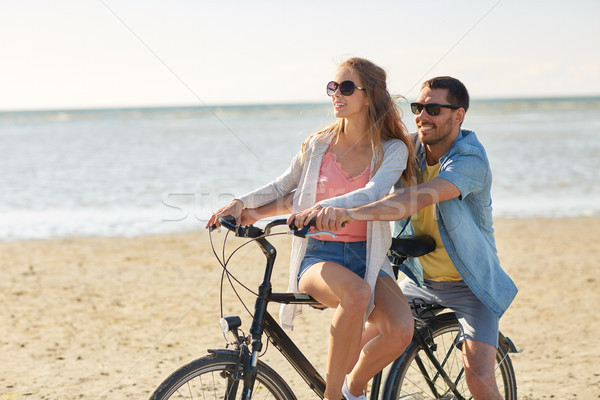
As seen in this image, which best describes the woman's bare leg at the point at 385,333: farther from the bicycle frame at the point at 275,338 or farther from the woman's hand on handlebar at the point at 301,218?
the woman's hand on handlebar at the point at 301,218

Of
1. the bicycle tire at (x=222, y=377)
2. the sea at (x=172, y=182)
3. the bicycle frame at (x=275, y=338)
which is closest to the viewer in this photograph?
the bicycle tire at (x=222, y=377)

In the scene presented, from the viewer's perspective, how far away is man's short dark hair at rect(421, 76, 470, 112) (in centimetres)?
305

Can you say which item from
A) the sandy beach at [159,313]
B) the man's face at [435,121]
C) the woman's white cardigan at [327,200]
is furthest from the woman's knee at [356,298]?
the sandy beach at [159,313]

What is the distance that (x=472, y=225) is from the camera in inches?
117

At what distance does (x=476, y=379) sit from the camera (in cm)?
Result: 295

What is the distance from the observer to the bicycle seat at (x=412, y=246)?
3.05 meters

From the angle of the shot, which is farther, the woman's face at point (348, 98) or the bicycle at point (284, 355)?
the woman's face at point (348, 98)

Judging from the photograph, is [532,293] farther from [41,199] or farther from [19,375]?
[41,199]

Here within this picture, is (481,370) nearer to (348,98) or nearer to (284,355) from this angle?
(284,355)

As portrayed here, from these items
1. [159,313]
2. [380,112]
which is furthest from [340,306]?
[159,313]

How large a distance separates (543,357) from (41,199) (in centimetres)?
1128

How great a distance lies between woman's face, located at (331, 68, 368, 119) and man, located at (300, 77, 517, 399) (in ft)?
0.86

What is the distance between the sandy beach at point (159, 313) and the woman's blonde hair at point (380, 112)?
2.01m

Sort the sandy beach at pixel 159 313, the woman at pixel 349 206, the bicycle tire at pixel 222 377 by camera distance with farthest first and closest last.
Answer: the sandy beach at pixel 159 313 < the woman at pixel 349 206 < the bicycle tire at pixel 222 377
